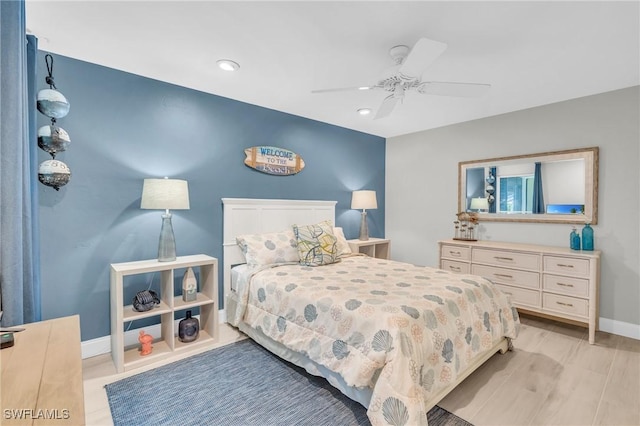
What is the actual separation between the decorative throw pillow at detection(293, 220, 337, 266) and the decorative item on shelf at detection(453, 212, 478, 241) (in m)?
1.91

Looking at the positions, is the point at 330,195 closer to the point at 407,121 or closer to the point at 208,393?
the point at 407,121

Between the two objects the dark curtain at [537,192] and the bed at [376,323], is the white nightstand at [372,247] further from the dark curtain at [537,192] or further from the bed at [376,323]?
the dark curtain at [537,192]

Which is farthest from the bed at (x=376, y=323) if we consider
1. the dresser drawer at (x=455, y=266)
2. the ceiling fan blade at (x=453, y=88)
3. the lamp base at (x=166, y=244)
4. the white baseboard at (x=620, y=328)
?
the ceiling fan blade at (x=453, y=88)

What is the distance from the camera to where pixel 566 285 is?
2.93 m

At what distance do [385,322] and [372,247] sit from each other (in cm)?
279

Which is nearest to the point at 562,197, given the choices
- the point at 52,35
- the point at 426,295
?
the point at 426,295

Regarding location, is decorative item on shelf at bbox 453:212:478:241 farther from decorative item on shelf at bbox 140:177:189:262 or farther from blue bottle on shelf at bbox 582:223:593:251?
decorative item on shelf at bbox 140:177:189:262

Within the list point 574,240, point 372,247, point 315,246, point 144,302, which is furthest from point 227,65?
point 574,240

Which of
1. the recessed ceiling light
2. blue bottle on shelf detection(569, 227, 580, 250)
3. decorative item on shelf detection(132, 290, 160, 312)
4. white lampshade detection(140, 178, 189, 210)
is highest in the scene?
the recessed ceiling light

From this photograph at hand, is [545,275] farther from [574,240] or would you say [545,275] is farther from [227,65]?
[227,65]

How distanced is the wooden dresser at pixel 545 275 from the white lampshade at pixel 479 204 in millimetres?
608

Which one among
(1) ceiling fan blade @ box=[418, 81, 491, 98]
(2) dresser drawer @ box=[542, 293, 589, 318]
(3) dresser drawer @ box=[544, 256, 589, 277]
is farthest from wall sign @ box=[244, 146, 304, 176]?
Result: (2) dresser drawer @ box=[542, 293, 589, 318]

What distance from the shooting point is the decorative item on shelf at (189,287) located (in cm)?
268

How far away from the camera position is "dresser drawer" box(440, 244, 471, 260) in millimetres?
3648
